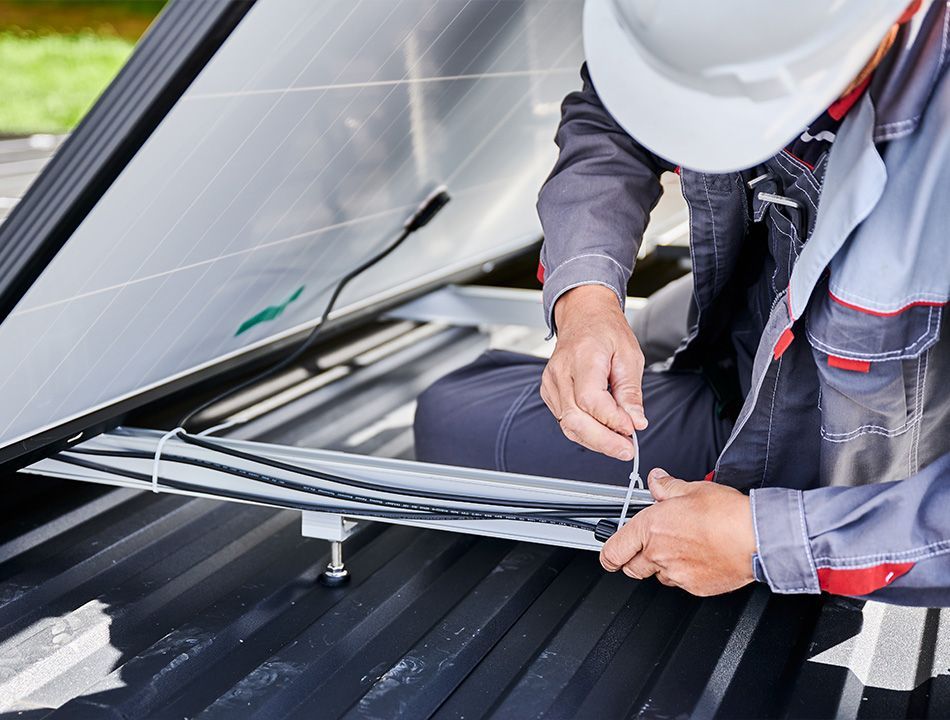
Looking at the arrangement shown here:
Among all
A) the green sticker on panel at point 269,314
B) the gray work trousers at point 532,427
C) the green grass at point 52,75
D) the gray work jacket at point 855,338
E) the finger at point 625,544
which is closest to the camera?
the gray work jacket at point 855,338

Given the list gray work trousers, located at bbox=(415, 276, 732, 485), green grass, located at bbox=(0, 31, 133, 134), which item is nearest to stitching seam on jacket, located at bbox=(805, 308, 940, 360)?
gray work trousers, located at bbox=(415, 276, 732, 485)

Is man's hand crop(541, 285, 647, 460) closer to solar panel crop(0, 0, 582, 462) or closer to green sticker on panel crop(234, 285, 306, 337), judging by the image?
solar panel crop(0, 0, 582, 462)

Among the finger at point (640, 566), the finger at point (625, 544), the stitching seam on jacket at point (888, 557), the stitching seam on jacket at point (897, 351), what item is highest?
the stitching seam on jacket at point (897, 351)

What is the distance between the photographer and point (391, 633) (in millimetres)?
1388

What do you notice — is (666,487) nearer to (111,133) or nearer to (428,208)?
(111,133)

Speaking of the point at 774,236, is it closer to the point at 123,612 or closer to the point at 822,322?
the point at 822,322

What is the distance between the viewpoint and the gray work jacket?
1.05m

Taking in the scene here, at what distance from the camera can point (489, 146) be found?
2150mm

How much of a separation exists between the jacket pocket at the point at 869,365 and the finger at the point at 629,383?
8.1 inches

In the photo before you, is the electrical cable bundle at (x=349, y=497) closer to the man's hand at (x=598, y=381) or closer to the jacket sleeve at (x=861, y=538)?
the man's hand at (x=598, y=381)

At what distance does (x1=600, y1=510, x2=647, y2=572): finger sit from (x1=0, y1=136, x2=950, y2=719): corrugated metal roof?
0.57ft

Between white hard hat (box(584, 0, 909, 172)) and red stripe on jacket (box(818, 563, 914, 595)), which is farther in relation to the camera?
red stripe on jacket (box(818, 563, 914, 595))

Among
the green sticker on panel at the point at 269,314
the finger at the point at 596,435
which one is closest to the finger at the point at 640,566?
the finger at the point at 596,435

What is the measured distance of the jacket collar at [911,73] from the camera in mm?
1033
